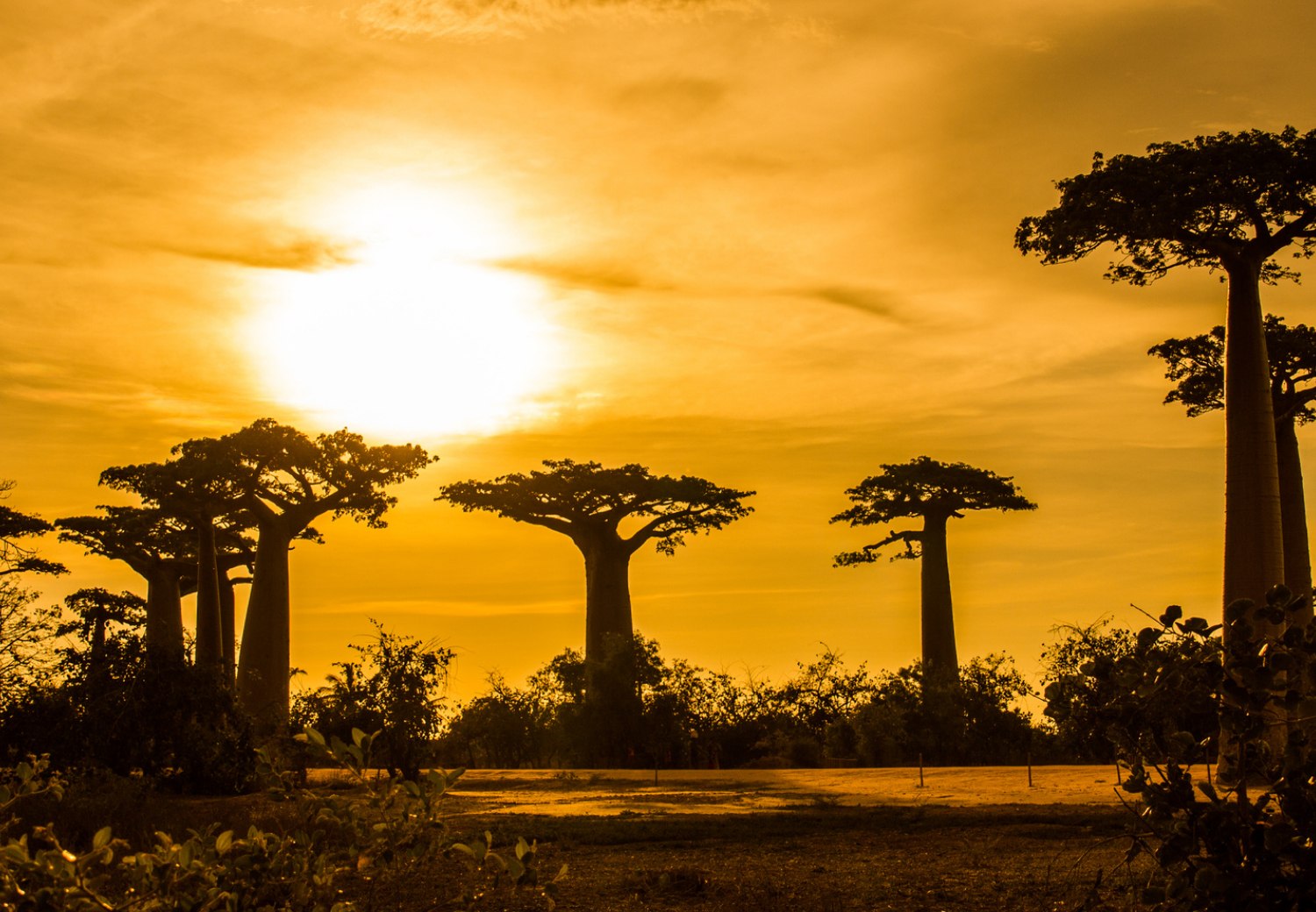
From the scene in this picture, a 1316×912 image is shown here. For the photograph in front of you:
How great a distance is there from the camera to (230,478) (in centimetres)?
2725

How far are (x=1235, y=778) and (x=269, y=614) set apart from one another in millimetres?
25983

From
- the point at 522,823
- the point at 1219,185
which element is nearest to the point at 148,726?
the point at 522,823

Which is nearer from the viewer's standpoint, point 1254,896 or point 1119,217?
point 1254,896

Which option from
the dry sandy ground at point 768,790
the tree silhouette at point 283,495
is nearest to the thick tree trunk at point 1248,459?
the dry sandy ground at point 768,790

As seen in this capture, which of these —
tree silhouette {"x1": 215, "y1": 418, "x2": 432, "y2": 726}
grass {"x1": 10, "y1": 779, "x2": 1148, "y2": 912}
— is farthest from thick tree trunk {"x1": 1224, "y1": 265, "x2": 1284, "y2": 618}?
tree silhouette {"x1": 215, "y1": 418, "x2": 432, "y2": 726}

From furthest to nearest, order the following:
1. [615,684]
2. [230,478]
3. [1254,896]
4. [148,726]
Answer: [615,684] → [230,478] → [148,726] → [1254,896]

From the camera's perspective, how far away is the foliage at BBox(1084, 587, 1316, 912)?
12.9ft

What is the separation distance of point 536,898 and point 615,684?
70.0ft

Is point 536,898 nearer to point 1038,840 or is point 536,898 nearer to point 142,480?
point 1038,840

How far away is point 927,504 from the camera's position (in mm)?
33438

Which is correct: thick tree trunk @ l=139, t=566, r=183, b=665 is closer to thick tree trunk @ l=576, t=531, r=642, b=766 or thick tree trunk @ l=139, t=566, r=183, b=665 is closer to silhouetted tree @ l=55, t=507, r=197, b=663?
silhouetted tree @ l=55, t=507, r=197, b=663

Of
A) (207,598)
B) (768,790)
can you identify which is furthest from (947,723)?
(207,598)

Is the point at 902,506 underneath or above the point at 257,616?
above

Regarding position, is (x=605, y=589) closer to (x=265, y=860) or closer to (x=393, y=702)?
(x=393, y=702)
